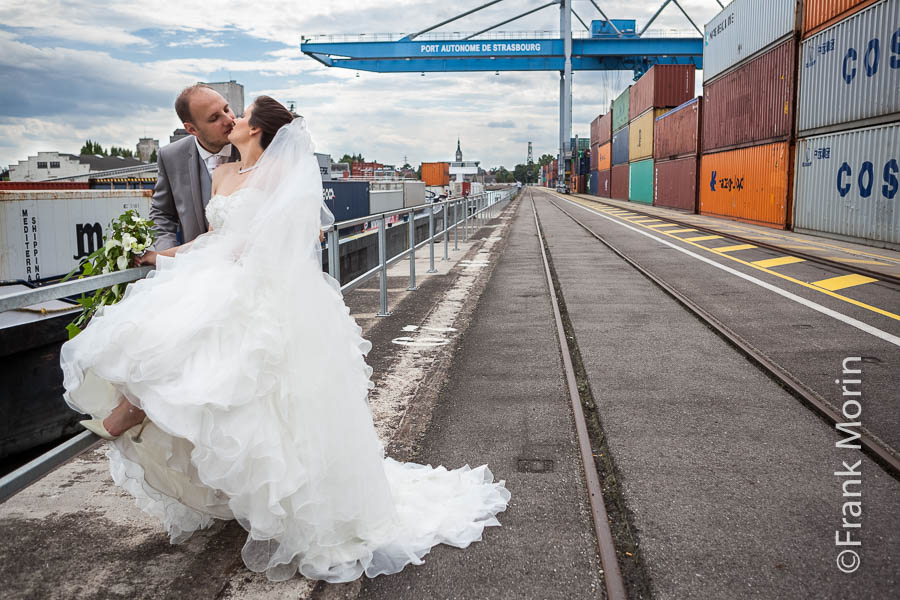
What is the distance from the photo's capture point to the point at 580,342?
6930 mm

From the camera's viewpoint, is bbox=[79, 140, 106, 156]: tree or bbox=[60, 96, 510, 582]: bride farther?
bbox=[79, 140, 106, 156]: tree

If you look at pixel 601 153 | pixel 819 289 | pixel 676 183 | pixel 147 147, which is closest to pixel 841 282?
pixel 819 289

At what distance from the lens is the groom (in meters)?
3.08

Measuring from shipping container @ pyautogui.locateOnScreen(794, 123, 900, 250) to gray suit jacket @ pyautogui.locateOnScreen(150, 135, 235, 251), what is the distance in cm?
1500

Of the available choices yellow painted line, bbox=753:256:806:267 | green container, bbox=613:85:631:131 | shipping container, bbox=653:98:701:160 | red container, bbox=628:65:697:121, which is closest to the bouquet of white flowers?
yellow painted line, bbox=753:256:806:267

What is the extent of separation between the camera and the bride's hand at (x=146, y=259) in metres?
3.22

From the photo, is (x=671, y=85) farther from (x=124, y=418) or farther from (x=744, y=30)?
(x=124, y=418)

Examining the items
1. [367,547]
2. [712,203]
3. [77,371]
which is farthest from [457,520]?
[712,203]

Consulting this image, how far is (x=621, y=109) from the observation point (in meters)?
53.2

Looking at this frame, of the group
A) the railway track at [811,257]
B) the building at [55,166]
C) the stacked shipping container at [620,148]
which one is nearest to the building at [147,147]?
the building at [55,166]

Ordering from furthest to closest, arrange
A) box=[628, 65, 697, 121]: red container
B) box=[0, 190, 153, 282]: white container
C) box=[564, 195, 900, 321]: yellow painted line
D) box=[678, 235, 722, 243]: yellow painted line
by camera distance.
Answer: box=[628, 65, 697, 121]: red container → box=[678, 235, 722, 243]: yellow painted line → box=[0, 190, 153, 282]: white container → box=[564, 195, 900, 321]: yellow painted line

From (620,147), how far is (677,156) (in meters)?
19.9

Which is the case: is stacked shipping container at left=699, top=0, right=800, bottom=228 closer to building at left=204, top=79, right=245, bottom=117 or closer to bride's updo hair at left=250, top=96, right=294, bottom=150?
building at left=204, top=79, right=245, bottom=117

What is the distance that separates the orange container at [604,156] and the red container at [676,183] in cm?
2130
